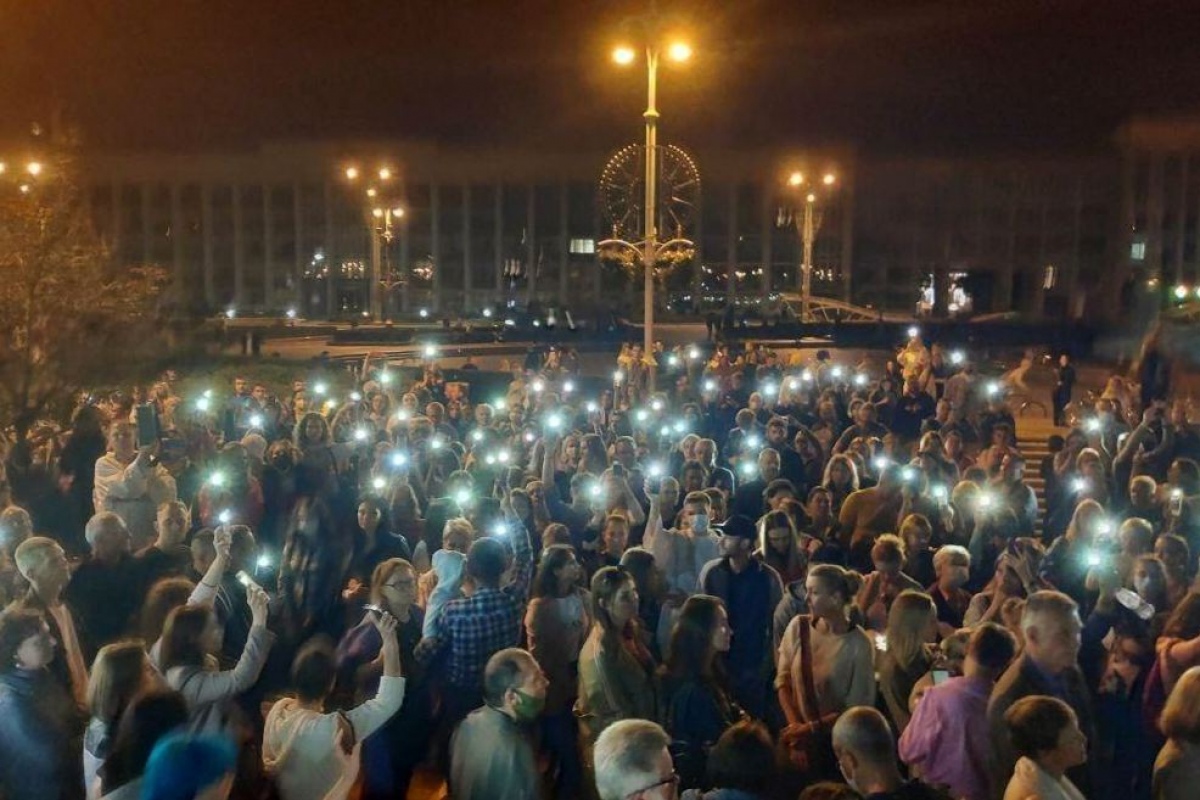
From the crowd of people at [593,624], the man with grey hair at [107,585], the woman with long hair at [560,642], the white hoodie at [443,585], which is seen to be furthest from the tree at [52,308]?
the woman with long hair at [560,642]

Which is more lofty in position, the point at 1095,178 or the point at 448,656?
the point at 1095,178

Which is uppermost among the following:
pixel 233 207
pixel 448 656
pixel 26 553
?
pixel 233 207

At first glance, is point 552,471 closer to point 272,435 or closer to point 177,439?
point 177,439

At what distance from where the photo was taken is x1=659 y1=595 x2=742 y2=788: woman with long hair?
5027 mm

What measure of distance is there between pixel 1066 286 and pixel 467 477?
82506 mm

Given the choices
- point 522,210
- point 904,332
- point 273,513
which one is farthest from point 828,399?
point 522,210

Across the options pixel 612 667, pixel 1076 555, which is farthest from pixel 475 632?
pixel 1076 555

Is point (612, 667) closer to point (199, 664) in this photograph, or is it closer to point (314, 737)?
point (314, 737)

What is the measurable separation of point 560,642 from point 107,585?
235 centimetres

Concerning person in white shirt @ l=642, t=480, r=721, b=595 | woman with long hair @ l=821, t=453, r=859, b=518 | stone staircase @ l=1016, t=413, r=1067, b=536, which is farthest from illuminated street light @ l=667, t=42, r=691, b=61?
person in white shirt @ l=642, t=480, r=721, b=595

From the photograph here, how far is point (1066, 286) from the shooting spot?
8494 centimetres

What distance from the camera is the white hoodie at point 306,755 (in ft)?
14.2

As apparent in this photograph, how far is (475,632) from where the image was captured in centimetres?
553

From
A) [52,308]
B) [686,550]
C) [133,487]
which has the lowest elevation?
[686,550]
